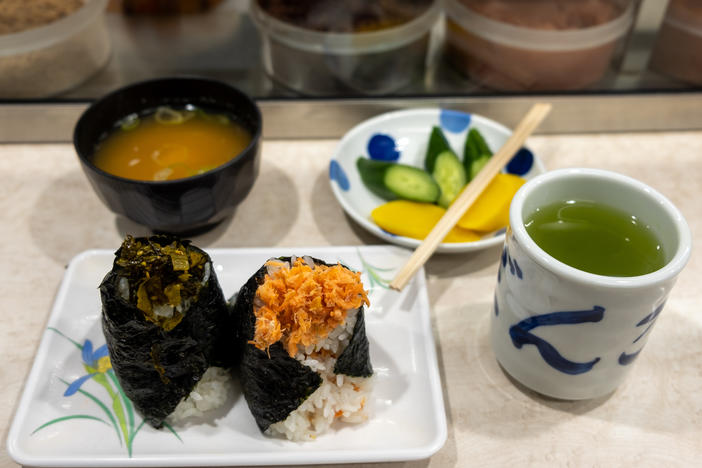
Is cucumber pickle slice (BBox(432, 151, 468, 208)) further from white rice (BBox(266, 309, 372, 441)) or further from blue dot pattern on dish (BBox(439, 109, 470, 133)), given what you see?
white rice (BBox(266, 309, 372, 441))

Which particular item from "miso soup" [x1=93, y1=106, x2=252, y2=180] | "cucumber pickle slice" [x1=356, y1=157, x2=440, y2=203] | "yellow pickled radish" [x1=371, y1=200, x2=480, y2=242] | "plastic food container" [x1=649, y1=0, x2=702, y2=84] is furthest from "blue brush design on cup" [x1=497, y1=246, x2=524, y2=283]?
"plastic food container" [x1=649, y1=0, x2=702, y2=84]

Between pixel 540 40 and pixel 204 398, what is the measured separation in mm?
1182

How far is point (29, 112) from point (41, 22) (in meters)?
0.23

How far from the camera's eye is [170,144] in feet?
4.46

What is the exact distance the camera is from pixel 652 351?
116 cm

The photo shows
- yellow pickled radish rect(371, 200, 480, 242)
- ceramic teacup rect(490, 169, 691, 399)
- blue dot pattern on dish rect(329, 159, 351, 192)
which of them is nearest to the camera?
ceramic teacup rect(490, 169, 691, 399)

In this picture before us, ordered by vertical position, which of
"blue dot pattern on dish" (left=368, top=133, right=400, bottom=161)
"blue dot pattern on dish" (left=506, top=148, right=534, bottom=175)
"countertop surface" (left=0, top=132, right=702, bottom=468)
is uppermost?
"blue dot pattern on dish" (left=506, top=148, right=534, bottom=175)

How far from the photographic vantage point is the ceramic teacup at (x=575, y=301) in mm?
852

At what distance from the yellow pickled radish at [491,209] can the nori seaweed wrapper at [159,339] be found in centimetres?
57

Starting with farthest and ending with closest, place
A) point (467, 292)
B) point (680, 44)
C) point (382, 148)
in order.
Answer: point (680, 44) < point (382, 148) < point (467, 292)

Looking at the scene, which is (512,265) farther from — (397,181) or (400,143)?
(400,143)

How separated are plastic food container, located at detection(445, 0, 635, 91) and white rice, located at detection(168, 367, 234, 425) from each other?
3.59 feet

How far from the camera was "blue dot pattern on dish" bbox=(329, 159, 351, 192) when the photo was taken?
4.59ft

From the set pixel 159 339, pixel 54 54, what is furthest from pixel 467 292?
pixel 54 54
